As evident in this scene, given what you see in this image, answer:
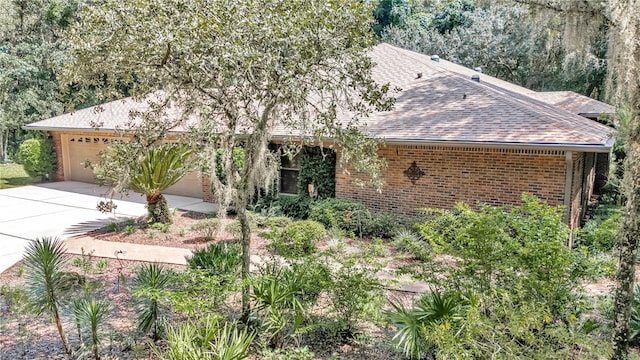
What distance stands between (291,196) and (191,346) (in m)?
8.49

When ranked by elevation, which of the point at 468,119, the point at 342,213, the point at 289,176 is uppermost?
the point at 468,119

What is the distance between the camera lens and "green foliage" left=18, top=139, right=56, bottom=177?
715 inches

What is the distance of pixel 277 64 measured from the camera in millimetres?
4953

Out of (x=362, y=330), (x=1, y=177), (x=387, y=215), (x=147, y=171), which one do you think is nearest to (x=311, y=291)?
(x=362, y=330)

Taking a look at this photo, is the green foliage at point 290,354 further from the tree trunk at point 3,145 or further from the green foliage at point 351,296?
the tree trunk at point 3,145

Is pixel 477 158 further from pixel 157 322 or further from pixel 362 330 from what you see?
pixel 157 322

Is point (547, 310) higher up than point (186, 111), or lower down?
lower down

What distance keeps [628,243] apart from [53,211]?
46.5ft

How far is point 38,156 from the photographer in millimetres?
18188

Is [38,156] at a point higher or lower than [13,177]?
higher

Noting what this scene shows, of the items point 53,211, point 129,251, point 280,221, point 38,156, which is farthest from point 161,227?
point 38,156

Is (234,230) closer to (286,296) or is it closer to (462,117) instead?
(286,296)

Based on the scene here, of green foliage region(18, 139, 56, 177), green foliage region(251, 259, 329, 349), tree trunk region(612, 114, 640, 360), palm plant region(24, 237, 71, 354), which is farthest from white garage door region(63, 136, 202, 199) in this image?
tree trunk region(612, 114, 640, 360)

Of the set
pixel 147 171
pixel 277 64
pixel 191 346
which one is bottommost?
pixel 191 346
